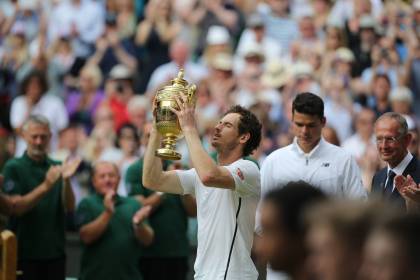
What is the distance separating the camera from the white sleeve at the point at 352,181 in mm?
8531

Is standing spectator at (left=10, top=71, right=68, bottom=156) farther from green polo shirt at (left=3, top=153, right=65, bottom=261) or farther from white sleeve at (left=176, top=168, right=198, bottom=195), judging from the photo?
white sleeve at (left=176, top=168, right=198, bottom=195)

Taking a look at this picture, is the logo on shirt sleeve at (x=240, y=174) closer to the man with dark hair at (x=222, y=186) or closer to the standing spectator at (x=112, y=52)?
the man with dark hair at (x=222, y=186)

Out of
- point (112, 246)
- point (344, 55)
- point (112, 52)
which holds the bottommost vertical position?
point (112, 246)

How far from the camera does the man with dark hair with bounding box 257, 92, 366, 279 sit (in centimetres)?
859

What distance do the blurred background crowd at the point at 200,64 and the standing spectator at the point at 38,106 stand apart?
0.06ft

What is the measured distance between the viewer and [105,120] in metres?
15.9

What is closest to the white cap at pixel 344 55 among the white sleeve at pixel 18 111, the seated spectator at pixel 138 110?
the seated spectator at pixel 138 110

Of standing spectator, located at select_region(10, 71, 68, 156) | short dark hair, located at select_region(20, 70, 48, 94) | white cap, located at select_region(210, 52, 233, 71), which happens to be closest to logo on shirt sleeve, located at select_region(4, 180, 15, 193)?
standing spectator, located at select_region(10, 71, 68, 156)

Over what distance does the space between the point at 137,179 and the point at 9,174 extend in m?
1.27

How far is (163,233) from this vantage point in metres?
11.4

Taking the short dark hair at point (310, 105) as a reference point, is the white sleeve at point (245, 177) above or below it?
below

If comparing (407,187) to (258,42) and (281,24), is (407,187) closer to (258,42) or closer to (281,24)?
(258,42)

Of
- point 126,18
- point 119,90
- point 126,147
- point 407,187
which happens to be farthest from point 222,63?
point 407,187

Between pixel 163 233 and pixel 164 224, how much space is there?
0.09m
